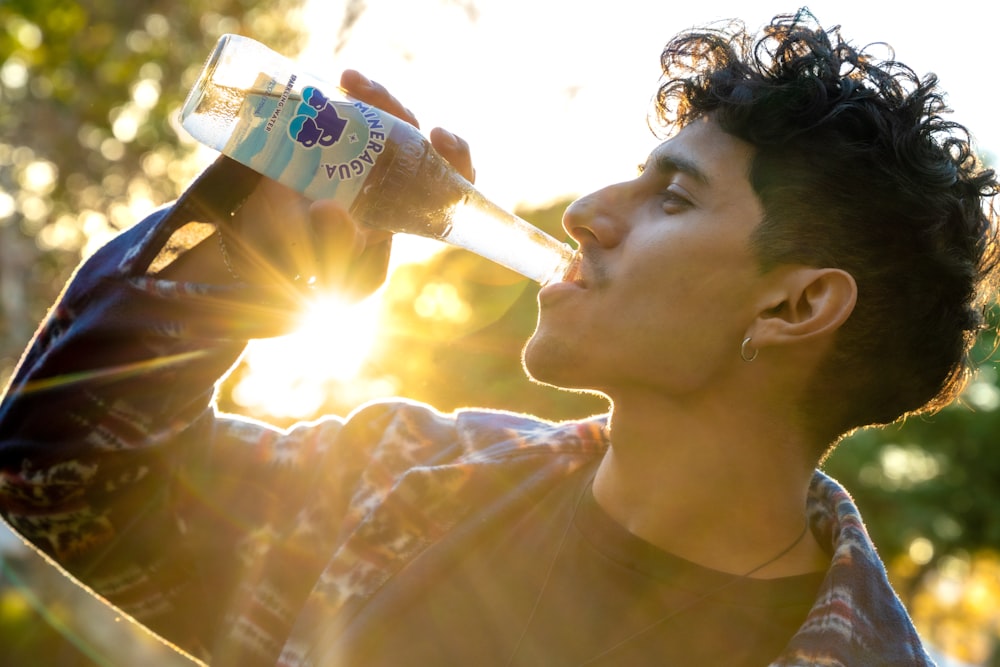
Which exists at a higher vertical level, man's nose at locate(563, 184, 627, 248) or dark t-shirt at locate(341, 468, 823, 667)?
man's nose at locate(563, 184, 627, 248)

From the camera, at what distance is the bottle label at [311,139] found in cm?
234

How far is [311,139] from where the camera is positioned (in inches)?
93.0

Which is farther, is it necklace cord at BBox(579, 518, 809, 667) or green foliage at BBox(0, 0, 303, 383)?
green foliage at BBox(0, 0, 303, 383)

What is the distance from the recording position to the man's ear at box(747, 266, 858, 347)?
2461mm

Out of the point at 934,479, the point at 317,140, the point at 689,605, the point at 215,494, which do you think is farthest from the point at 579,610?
the point at 934,479

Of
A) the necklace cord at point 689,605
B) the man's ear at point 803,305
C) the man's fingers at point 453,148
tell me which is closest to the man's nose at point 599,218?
the man's fingers at point 453,148

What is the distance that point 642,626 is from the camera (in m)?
2.24

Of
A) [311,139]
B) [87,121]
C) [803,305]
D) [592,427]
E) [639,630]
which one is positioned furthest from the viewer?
[87,121]

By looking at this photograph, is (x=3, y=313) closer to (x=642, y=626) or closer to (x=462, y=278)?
(x=462, y=278)

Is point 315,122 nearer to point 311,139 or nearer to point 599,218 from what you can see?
point 311,139

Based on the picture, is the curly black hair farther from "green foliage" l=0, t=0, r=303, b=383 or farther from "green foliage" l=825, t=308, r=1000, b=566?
"green foliage" l=825, t=308, r=1000, b=566

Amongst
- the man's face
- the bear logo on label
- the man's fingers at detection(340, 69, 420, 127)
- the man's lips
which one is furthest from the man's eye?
the bear logo on label

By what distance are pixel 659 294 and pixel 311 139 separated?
95 cm

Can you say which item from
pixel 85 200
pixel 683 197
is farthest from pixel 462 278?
pixel 683 197
